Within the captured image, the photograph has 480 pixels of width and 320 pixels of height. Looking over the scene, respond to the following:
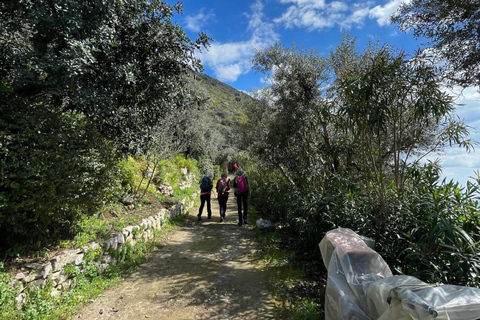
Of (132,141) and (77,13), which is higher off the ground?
(77,13)

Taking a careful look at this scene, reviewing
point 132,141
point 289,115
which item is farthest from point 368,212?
point 132,141

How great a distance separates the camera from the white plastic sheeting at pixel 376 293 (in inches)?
63.2

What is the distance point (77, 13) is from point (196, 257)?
17.7 feet

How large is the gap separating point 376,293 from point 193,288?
3.36 m

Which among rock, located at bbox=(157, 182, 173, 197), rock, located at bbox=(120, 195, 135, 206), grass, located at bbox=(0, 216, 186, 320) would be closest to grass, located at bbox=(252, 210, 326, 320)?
grass, located at bbox=(0, 216, 186, 320)

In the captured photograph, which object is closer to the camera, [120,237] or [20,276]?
[20,276]

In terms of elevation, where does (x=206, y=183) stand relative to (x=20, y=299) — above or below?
above

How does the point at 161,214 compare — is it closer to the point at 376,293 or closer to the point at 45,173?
the point at 45,173

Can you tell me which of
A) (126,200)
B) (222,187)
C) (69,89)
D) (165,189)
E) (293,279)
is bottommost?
(293,279)

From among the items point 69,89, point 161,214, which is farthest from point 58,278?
point 161,214

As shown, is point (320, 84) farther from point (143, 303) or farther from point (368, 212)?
point (143, 303)

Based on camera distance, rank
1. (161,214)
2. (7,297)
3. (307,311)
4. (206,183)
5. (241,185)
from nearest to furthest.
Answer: (7,297)
(307,311)
(161,214)
(241,185)
(206,183)

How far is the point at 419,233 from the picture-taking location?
11.2ft

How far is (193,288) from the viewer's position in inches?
178
